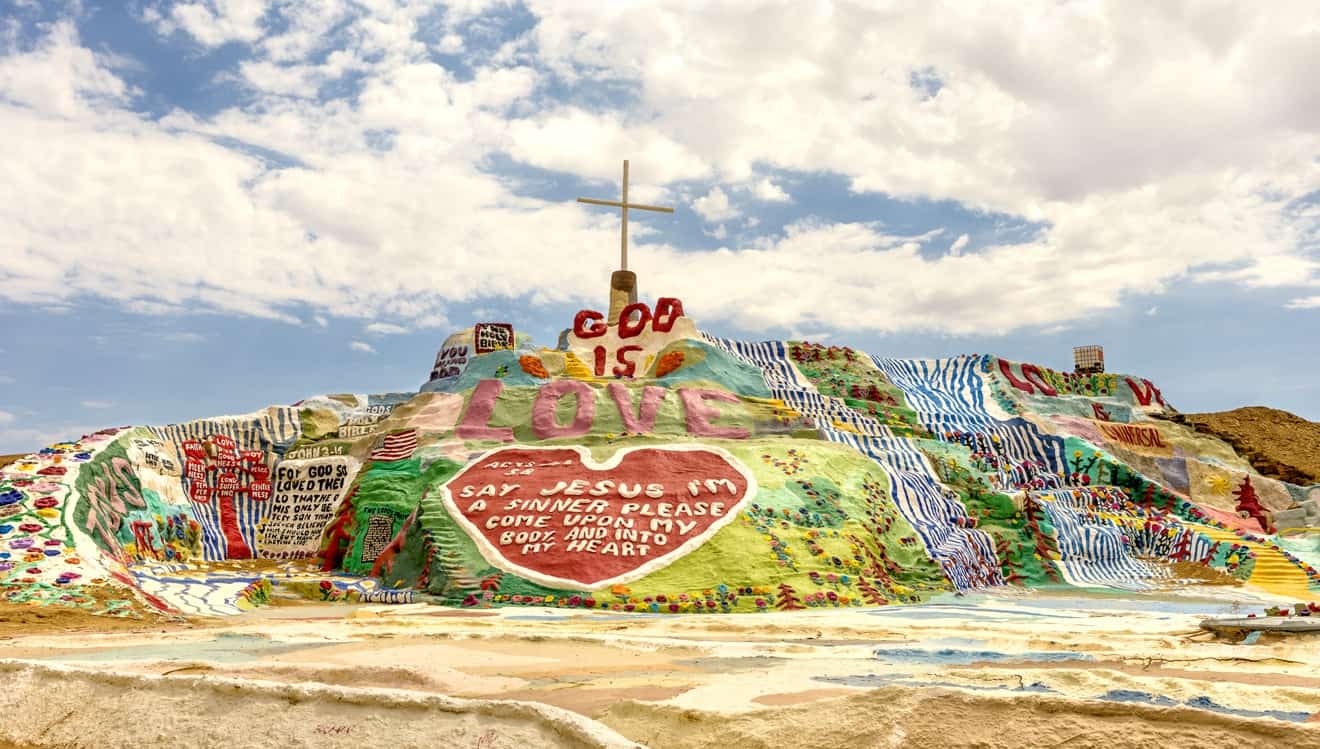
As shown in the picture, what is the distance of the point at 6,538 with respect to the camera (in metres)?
12.4

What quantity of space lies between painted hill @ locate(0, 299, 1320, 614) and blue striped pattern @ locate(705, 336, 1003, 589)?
0.07 metres

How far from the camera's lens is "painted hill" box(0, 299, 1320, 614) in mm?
12508

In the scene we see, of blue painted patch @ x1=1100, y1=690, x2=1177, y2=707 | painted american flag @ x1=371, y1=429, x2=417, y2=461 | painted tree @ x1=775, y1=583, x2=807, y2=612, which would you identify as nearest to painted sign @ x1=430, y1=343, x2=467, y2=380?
painted american flag @ x1=371, y1=429, x2=417, y2=461

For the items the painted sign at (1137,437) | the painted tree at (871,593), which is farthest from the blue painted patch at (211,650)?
the painted sign at (1137,437)

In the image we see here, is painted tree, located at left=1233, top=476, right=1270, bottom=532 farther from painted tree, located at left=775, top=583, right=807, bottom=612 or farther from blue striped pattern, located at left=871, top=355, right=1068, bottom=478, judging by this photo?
painted tree, located at left=775, top=583, right=807, bottom=612

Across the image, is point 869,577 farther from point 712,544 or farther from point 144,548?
point 144,548

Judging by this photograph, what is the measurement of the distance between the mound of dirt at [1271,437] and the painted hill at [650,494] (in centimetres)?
108

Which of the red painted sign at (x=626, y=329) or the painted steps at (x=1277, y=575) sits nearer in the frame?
the painted steps at (x=1277, y=575)

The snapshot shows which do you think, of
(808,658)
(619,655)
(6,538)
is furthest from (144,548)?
(808,658)

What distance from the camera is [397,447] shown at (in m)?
17.4

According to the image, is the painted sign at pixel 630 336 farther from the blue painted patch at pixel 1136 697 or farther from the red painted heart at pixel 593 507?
the blue painted patch at pixel 1136 697

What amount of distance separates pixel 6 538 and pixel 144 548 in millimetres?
3995

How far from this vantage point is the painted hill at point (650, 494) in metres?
12.5

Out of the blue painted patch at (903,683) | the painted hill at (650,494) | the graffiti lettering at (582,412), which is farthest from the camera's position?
the graffiti lettering at (582,412)
